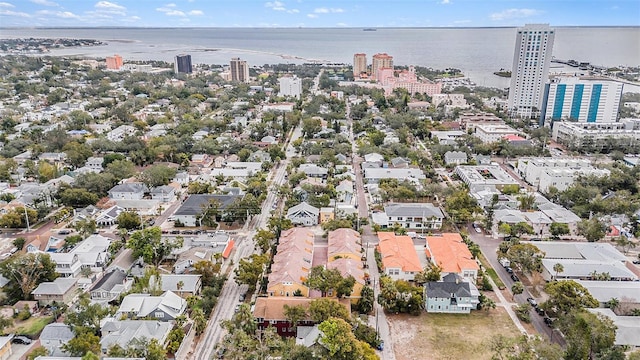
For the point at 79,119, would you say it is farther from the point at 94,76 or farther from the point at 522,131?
the point at 522,131

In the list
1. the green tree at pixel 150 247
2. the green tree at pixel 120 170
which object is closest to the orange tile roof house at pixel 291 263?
the green tree at pixel 150 247

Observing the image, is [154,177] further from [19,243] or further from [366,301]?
[366,301]

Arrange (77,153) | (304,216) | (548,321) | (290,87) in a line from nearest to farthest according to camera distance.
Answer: (548,321)
(304,216)
(77,153)
(290,87)

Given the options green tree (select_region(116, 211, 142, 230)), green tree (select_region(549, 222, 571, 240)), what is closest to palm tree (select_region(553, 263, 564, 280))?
green tree (select_region(549, 222, 571, 240))

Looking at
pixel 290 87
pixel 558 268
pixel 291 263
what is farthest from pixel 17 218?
pixel 290 87

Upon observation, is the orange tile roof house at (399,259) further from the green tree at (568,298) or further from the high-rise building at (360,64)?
the high-rise building at (360,64)

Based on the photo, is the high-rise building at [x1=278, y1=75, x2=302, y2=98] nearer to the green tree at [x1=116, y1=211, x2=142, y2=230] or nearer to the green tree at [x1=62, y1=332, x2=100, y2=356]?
the green tree at [x1=116, y1=211, x2=142, y2=230]
